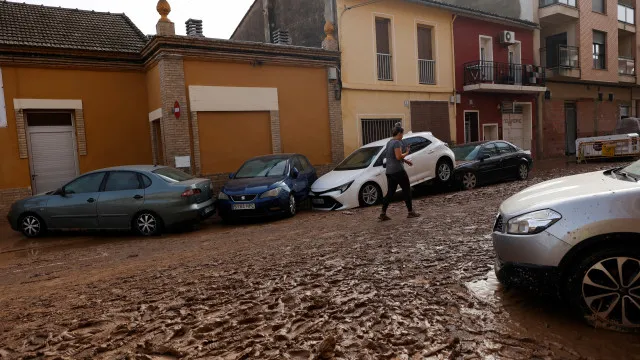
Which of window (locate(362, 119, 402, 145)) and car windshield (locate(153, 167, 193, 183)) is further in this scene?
window (locate(362, 119, 402, 145))

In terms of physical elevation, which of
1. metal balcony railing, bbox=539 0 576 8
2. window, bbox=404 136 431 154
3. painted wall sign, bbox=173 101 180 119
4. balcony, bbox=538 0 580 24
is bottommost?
window, bbox=404 136 431 154

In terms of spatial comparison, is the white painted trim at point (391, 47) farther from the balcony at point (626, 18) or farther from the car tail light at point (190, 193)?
the balcony at point (626, 18)

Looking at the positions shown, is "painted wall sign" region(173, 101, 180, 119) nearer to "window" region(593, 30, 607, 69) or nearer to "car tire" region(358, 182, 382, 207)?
"car tire" region(358, 182, 382, 207)

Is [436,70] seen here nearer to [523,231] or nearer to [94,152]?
[94,152]

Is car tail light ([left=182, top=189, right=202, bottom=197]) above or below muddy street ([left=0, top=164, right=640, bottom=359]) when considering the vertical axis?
above

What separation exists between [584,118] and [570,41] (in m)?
4.32

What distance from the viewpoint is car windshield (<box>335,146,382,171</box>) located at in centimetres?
1107

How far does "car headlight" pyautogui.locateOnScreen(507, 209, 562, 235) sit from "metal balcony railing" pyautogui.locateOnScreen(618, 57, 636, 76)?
27961 millimetres

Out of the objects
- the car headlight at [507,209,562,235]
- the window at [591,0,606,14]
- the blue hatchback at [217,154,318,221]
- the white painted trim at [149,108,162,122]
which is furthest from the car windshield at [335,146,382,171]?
the window at [591,0,606,14]

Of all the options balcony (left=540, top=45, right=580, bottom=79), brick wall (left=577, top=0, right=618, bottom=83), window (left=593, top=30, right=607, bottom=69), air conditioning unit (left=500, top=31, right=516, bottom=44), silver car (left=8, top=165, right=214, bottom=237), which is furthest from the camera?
window (left=593, top=30, right=607, bottom=69)

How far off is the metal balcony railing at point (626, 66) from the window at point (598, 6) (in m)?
3.10

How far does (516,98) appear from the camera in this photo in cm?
2158

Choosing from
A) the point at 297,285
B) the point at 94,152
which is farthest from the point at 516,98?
the point at 297,285

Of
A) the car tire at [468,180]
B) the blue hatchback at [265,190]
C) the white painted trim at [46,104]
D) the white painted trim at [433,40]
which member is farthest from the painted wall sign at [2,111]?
the white painted trim at [433,40]
